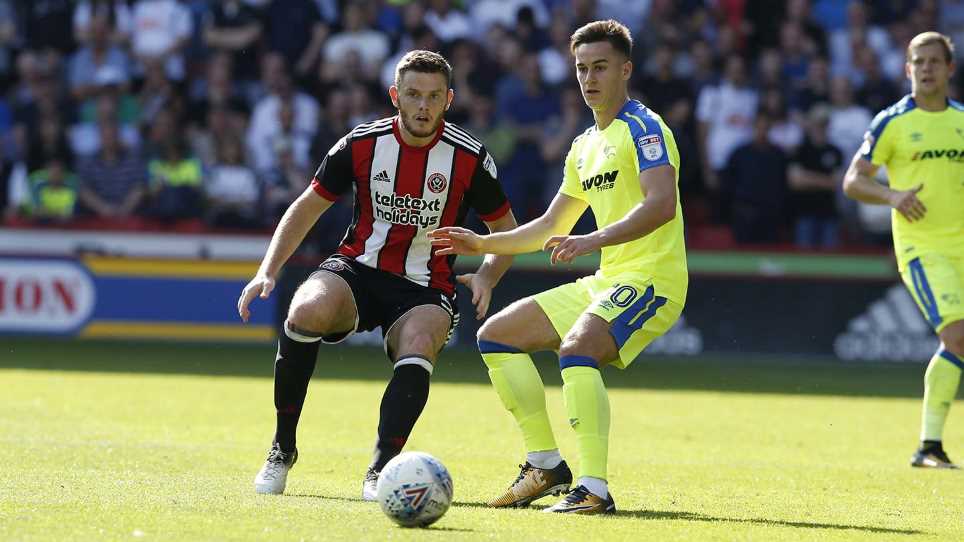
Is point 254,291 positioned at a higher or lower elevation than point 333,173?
lower

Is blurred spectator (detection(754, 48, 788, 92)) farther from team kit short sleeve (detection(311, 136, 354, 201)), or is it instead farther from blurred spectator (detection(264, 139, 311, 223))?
team kit short sleeve (detection(311, 136, 354, 201))

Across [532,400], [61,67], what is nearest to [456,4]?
[61,67]

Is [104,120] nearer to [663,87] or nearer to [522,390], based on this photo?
[663,87]

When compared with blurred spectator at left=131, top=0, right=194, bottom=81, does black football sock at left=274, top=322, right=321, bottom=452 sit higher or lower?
lower

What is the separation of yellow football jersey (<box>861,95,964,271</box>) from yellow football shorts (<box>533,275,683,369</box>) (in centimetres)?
310

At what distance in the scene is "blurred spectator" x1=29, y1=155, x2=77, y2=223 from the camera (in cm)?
1709

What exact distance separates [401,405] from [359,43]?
12.1m

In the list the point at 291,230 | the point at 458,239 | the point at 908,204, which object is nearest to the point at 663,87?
the point at 908,204

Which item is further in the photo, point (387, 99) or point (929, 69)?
point (387, 99)

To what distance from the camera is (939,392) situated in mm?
9273

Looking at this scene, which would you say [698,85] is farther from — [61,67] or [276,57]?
[61,67]

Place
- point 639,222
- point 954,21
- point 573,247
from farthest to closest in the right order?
point 954,21
point 639,222
point 573,247

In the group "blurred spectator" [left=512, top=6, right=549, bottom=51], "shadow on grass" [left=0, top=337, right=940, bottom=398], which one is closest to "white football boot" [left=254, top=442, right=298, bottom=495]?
"shadow on grass" [left=0, top=337, right=940, bottom=398]

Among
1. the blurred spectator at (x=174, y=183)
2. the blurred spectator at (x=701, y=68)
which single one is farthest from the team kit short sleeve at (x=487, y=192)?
the blurred spectator at (x=701, y=68)
